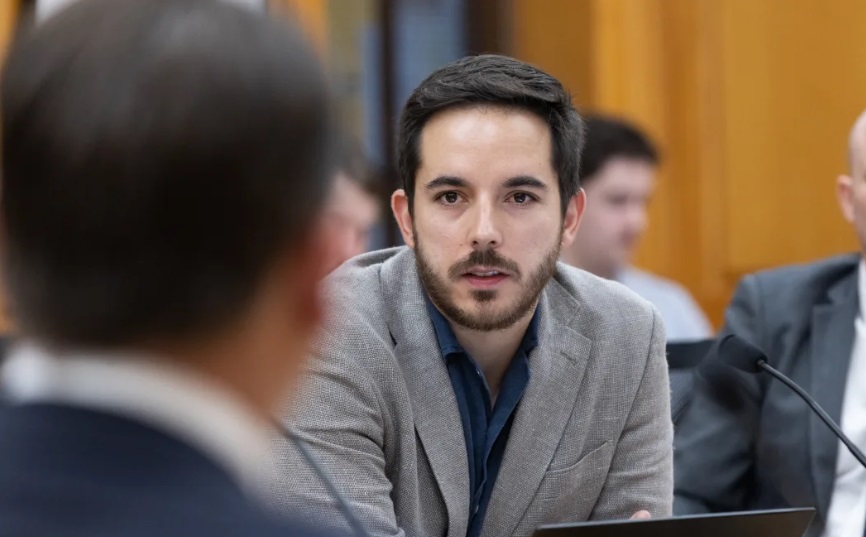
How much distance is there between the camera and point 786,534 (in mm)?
1604

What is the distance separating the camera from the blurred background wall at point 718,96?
449 centimetres

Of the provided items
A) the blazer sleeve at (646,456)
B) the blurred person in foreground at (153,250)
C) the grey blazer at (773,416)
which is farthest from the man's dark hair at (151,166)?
the grey blazer at (773,416)

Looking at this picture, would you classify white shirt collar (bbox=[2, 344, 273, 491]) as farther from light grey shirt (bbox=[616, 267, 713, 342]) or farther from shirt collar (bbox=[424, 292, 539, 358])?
light grey shirt (bbox=[616, 267, 713, 342])

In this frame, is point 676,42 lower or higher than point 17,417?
higher

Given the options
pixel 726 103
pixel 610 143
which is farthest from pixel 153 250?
pixel 726 103

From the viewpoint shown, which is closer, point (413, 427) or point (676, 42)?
point (413, 427)

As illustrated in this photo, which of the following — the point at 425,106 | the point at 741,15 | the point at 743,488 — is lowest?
the point at 743,488

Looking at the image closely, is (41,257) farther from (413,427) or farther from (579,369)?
Answer: (579,369)

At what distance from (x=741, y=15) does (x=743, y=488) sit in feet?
8.40

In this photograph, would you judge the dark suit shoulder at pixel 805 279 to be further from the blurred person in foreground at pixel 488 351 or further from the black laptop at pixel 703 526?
the black laptop at pixel 703 526

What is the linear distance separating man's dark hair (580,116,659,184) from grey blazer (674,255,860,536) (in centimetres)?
161

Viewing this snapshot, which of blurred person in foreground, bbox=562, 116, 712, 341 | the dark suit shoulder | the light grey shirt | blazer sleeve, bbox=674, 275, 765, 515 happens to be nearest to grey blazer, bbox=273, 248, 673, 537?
blazer sleeve, bbox=674, 275, 765, 515

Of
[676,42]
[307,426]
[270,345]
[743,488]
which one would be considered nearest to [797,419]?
[743,488]

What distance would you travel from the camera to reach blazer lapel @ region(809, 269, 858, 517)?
7.54ft
